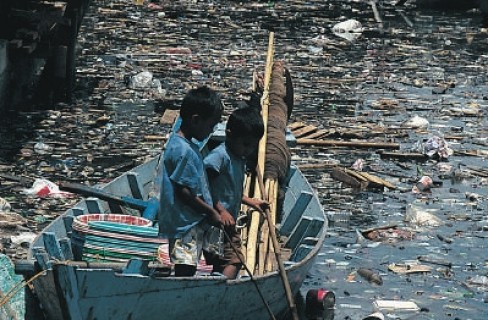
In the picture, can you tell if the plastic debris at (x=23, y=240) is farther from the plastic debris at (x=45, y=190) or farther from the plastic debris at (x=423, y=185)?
the plastic debris at (x=423, y=185)

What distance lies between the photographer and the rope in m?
7.11

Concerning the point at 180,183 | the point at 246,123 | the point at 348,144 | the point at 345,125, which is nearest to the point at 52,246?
the point at 180,183

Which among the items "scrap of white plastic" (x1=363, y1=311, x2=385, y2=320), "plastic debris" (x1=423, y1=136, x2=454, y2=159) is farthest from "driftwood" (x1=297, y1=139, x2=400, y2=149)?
"scrap of white plastic" (x1=363, y1=311, x2=385, y2=320)

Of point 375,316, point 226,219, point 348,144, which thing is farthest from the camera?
point 348,144

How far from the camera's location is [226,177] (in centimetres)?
755

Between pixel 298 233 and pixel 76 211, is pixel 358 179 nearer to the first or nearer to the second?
pixel 298 233

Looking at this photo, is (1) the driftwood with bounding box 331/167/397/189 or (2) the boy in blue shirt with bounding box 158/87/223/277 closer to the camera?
(2) the boy in blue shirt with bounding box 158/87/223/277

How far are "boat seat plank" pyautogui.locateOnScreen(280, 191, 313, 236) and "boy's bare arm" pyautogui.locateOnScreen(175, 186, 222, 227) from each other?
8.28ft

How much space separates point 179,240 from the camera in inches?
292

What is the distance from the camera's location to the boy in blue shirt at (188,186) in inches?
278

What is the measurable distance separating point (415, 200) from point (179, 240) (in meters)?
5.65

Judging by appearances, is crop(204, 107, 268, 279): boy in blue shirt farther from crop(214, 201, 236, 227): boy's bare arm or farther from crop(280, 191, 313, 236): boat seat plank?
crop(280, 191, 313, 236): boat seat plank

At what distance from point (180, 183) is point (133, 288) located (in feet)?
2.35

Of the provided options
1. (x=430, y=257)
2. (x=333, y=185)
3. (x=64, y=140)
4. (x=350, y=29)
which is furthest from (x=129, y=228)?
(x=350, y=29)
